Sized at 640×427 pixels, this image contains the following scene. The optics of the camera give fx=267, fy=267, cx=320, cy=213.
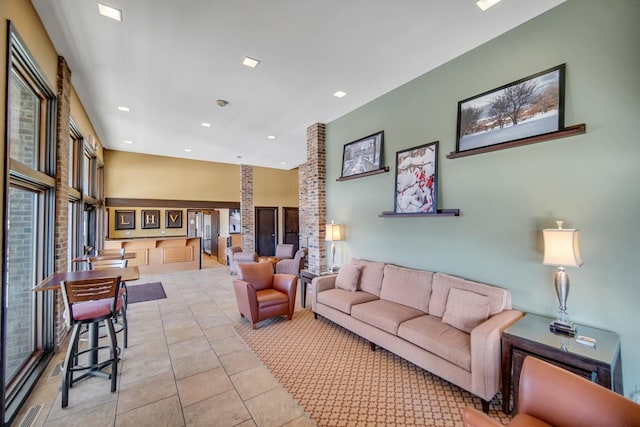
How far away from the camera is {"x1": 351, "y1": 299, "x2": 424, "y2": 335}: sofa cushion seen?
2982mm

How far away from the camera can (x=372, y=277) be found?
3977mm

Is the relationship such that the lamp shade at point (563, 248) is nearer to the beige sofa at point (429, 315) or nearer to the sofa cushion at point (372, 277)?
the beige sofa at point (429, 315)

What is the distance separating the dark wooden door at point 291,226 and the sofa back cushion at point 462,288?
7799 millimetres

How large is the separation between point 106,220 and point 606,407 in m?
10.1

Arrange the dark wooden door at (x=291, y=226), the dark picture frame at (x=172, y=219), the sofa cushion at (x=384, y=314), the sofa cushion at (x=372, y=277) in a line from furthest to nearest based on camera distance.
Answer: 1. the dark wooden door at (x=291, y=226)
2. the dark picture frame at (x=172, y=219)
3. the sofa cushion at (x=372, y=277)
4. the sofa cushion at (x=384, y=314)

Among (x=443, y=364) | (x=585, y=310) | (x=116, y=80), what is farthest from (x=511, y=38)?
(x=116, y=80)

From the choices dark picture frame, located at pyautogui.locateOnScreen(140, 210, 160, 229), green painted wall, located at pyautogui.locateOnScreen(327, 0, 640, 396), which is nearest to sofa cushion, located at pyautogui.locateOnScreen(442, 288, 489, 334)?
green painted wall, located at pyautogui.locateOnScreen(327, 0, 640, 396)

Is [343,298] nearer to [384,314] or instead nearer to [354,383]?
[384,314]

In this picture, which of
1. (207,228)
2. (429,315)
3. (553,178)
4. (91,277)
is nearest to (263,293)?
(91,277)

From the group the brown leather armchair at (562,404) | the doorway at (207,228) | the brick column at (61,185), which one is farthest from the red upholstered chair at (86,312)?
the doorway at (207,228)

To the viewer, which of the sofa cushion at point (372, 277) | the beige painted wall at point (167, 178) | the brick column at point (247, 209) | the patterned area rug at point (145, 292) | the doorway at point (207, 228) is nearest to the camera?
the sofa cushion at point (372, 277)

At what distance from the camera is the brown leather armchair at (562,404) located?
1296mm

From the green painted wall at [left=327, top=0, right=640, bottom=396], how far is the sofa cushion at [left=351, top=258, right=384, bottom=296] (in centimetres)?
43

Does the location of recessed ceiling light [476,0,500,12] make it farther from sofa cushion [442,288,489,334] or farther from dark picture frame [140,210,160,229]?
dark picture frame [140,210,160,229]
